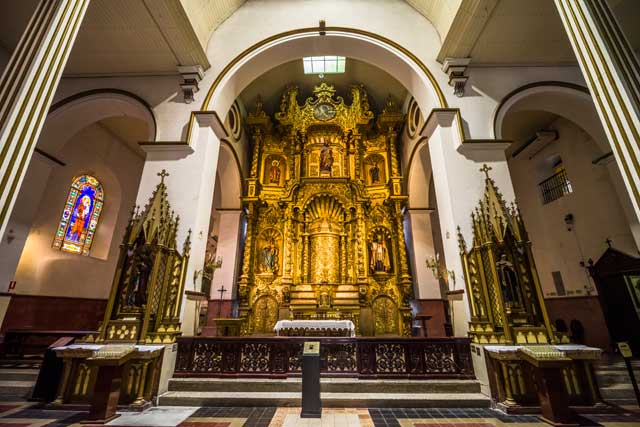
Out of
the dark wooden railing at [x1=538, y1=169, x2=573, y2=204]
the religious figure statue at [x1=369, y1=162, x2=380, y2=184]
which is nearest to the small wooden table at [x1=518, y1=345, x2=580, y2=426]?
the dark wooden railing at [x1=538, y1=169, x2=573, y2=204]

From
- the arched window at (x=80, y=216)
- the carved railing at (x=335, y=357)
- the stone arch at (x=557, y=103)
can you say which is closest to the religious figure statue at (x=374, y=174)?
the stone arch at (x=557, y=103)

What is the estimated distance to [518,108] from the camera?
709 cm

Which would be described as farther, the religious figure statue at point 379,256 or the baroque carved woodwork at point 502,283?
the religious figure statue at point 379,256

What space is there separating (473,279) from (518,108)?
15.1 feet

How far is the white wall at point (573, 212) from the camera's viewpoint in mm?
8180

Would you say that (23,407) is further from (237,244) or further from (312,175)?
(312,175)

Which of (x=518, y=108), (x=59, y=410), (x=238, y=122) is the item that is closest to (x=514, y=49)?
(x=518, y=108)

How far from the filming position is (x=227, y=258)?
10.8 meters

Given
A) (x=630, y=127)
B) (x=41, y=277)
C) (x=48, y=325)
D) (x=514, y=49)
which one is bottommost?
(x=48, y=325)

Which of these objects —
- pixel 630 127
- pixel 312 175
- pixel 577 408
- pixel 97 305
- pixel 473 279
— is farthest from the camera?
pixel 312 175

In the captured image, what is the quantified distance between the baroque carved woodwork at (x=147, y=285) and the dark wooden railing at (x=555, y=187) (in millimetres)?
11610

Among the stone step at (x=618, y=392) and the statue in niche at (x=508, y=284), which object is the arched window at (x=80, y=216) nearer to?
the statue in niche at (x=508, y=284)

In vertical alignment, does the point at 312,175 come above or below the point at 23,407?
above

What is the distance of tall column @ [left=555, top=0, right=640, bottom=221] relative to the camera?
3.00 meters
